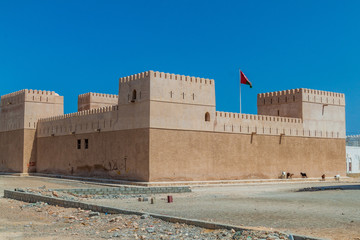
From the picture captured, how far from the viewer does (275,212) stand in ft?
34.8

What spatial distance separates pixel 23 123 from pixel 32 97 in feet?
5.95

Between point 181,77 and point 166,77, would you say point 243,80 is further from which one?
point 166,77

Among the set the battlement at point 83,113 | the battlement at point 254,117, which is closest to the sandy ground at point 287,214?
the battlement at point 254,117

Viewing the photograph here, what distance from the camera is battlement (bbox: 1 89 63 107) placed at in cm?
3007

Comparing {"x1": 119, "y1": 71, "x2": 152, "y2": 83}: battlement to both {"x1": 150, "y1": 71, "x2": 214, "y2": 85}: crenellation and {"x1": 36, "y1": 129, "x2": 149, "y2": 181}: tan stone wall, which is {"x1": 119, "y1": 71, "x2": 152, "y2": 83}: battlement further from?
{"x1": 36, "y1": 129, "x2": 149, "y2": 181}: tan stone wall

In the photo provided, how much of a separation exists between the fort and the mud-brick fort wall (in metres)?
0.07

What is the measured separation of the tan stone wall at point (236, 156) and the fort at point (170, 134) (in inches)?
1.9

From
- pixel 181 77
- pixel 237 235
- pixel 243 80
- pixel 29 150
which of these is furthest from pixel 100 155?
pixel 237 235

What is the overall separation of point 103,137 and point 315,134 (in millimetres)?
12497

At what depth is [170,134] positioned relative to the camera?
68.3ft

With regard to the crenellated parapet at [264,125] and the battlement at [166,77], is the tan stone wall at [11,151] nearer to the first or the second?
the battlement at [166,77]

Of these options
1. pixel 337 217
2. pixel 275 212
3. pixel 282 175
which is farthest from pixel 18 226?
pixel 282 175

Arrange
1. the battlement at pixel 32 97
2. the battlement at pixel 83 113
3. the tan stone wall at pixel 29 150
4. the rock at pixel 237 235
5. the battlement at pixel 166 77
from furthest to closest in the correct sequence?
the battlement at pixel 32 97 → the tan stone wall at pixel 29 150 → the battlement at pixel 83 113 → the battlement at pixel 166 77 → the rock at pixel 237 235

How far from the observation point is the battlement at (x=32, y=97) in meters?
30.1
